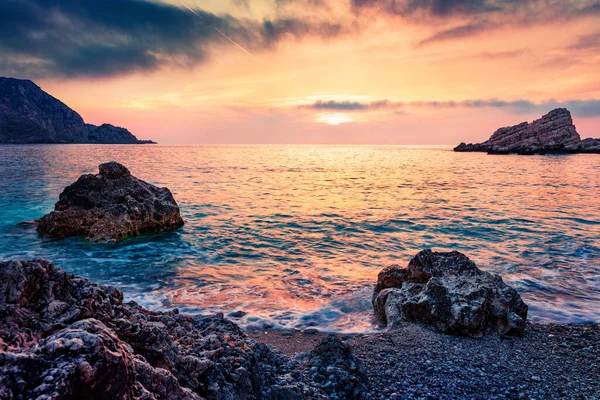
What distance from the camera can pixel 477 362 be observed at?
17.0ft

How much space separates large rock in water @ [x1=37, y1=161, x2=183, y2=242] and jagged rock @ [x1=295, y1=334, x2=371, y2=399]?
11.5m

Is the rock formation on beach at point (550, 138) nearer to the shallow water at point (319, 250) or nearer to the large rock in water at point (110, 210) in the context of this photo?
the shallow water at point (319, 250)

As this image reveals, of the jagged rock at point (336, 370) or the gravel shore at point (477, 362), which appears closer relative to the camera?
the jagged rock at point (336, 370)

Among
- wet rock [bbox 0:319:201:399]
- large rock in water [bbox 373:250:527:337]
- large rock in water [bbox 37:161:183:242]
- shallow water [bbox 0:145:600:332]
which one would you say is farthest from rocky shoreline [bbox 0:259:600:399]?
large rock in water [bbox 37:161:183:242]

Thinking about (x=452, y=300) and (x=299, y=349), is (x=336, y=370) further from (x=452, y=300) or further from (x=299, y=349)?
(x=452, y=300)

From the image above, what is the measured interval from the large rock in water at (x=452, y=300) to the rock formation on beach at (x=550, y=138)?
11292 centimetres

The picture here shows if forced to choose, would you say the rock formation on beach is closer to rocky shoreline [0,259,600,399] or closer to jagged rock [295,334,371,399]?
rocky shoreline [0,259,600,399]

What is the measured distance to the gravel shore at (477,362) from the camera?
446cm

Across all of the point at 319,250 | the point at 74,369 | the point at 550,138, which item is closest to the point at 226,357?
the point at 74,369

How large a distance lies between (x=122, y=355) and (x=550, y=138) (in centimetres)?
13190

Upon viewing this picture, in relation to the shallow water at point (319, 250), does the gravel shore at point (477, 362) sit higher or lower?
higher

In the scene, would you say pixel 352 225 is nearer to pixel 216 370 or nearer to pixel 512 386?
pixel 512 386

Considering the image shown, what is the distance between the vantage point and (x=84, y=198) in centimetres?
1450

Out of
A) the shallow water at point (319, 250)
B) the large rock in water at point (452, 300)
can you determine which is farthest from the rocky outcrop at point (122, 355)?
the shallow water at point (319, 250)
